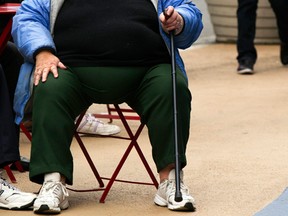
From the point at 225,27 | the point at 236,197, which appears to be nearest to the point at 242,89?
the point at 225,27

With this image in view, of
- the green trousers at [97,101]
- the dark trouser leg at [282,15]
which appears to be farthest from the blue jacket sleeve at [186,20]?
the dark trouser leg at [282,15]

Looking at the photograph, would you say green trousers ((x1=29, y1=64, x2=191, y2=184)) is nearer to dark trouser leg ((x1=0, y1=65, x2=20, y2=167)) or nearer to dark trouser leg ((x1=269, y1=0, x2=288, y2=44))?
dark trouser leg ((x1=0, y1=65, x2=20, y2=167))

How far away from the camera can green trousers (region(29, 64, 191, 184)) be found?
17.7 ft

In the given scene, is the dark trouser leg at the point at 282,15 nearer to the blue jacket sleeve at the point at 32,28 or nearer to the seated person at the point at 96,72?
the seated person at the point at 96,72

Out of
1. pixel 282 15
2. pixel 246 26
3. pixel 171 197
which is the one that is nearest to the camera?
pixel 171 197

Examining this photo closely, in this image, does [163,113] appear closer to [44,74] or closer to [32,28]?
[44,74]

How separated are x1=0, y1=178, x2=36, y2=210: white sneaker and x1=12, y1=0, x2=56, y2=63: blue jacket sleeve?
0.70 meters

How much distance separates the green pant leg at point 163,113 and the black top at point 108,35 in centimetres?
15

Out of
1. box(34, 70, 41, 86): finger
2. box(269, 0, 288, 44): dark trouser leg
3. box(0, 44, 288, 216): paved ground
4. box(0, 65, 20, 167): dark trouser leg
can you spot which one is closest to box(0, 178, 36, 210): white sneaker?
box(0, 44, 288, 216): paved ground

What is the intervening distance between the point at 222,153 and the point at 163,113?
60.3 inches

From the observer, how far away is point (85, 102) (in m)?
5.64

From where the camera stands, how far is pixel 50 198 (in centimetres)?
535

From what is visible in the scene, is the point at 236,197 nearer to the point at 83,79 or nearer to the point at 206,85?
the point at 83,79

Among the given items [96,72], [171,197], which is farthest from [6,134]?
[171,197]
